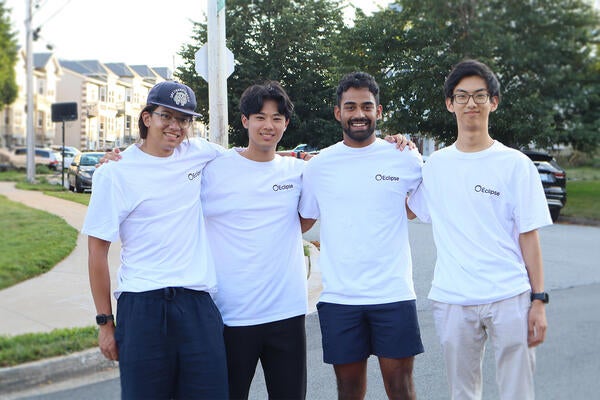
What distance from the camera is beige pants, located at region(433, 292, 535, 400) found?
3246 mm

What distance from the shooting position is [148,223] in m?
3.20

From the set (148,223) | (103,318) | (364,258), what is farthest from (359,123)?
(103,318)

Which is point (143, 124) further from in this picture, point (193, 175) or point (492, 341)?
point (492, 341)

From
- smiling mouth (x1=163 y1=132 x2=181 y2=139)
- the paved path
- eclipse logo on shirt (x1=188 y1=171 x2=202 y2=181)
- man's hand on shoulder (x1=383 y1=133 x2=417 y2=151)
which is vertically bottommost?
the paved path

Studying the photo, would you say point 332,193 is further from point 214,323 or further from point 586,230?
point 586,230

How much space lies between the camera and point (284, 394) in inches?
140

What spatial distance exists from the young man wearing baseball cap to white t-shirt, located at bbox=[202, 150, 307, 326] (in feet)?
0.56

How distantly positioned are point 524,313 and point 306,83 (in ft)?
79.8

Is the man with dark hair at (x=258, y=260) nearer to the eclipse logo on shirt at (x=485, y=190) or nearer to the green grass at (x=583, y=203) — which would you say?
the eclipse logo on shirt at (x=485, y=190)

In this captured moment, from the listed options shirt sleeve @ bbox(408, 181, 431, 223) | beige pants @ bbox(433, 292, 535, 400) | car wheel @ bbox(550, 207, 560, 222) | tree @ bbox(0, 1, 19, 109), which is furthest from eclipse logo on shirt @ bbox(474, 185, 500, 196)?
tree @ bbox(0, 1, 19, 109)

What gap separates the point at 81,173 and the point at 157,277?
22.0 meters

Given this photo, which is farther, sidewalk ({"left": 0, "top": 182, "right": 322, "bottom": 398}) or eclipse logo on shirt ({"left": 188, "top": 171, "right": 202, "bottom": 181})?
sidewalk ({"left": 0, "top": 182, "right": 322, "bottom": 398})

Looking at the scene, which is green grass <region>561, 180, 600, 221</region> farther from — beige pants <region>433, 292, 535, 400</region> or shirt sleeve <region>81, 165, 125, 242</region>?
shirt sleeve <region>81, 165, 125, 242</region>

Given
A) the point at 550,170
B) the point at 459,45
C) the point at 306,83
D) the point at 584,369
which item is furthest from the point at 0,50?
the point at 584,369
